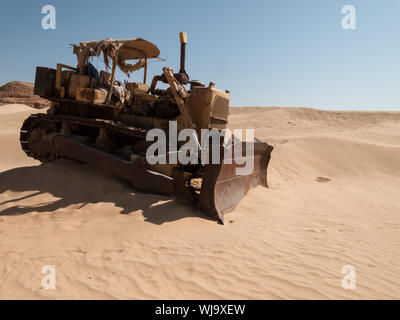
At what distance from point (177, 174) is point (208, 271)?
7.30 feet

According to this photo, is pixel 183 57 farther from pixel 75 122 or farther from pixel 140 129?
pixel 75 122

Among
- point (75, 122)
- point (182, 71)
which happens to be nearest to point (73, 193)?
point (75, 122)

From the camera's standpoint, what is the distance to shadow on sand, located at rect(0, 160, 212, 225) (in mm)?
4594

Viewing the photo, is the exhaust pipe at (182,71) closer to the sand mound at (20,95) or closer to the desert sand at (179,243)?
the desert sand at (179,243)

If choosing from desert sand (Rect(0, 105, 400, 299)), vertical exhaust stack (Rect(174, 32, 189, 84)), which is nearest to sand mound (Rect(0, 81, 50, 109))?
vertical exhaust stack (Rect(174, 32, 189, 84))

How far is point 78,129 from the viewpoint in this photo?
7094mm

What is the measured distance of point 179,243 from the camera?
3.60 metres

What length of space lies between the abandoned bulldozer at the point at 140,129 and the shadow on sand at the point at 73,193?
9.7 inches

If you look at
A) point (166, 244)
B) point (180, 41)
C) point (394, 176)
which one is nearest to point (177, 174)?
point (166, 244)

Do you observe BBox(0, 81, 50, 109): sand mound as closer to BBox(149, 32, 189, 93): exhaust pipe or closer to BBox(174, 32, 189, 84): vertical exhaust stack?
BBox(149, 32, 189, 93): exhaust pipe

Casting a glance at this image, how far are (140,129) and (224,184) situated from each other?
7.24 feet

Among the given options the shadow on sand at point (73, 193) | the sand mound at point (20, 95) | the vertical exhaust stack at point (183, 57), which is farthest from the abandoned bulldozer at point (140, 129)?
the sand mound at point (20, 95)

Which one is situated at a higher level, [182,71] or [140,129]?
[182,71]
